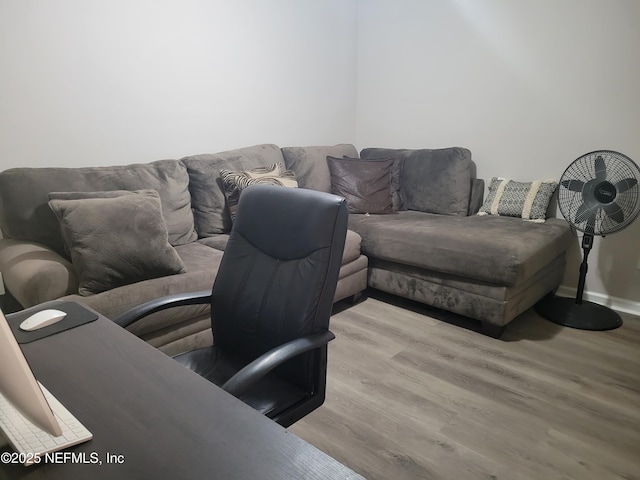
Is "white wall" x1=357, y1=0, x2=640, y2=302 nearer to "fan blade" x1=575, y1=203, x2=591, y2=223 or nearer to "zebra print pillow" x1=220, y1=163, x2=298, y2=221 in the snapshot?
"fan blade" x1=575, y1=203, x2=591, y2=223

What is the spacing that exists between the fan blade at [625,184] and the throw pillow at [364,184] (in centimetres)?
143

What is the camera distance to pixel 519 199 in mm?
3057

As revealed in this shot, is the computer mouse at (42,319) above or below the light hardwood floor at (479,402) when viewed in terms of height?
above

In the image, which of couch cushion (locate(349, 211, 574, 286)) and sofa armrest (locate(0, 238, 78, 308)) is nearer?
sofa armrest (locate(0, 238, 78, 308))

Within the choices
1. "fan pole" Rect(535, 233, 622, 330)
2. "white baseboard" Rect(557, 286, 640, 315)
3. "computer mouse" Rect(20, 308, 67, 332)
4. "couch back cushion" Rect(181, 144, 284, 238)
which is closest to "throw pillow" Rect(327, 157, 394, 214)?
Answer: "couch back cushion" Rect(181, 144, 284, 238)

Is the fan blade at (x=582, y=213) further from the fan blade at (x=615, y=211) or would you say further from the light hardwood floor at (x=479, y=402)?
the light hardwood floor at (x=479, y=402)

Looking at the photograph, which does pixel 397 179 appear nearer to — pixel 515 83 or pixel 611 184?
pixel 515 83

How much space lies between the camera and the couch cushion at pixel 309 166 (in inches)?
129

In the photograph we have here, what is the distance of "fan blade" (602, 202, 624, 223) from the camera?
249cm

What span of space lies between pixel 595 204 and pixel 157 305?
97.1 inches

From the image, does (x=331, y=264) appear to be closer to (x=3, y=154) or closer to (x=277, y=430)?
(x=277, y=430)

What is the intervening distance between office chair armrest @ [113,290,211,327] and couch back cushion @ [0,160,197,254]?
105cm

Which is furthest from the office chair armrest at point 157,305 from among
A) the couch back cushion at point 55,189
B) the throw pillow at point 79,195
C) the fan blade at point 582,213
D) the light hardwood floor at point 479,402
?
the fan blade at point 582,213

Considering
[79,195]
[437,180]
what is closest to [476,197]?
[437,180]
